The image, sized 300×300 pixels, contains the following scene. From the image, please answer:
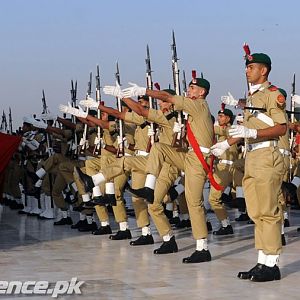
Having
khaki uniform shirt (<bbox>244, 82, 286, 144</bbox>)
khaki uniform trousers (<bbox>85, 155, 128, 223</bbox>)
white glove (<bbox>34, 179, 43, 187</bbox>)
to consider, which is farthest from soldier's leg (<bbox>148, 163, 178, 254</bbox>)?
white glove (<bbox>34, 179, 43, 187</bbox>)

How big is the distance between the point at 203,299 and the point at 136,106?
11.1 ft

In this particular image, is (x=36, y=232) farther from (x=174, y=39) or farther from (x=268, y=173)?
(x=268, y=173)

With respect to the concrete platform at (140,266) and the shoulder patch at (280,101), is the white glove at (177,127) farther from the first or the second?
the shoulder patch at (280,101)

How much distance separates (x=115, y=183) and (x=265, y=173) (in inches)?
175

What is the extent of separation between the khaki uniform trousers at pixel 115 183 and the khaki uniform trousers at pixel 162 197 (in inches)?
59.5

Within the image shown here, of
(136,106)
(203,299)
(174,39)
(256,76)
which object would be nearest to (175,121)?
(136,106)

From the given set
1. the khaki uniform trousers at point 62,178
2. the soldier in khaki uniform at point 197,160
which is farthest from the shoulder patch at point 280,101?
the khaki uniform trousers at point 62,178

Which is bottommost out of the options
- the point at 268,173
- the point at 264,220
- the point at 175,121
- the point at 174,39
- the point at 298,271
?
the point at 298,271

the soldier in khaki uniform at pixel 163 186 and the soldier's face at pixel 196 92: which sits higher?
the soldier's face at pixel 196 92

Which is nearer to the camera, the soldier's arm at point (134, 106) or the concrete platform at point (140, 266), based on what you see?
the concrete platform at point (140, 266)

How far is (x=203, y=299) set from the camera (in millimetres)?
6676

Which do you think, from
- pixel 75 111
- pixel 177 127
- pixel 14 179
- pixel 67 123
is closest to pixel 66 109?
pixel 75 111

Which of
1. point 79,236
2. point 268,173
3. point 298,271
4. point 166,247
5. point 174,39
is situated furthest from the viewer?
point 79,236

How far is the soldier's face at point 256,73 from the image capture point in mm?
7670
